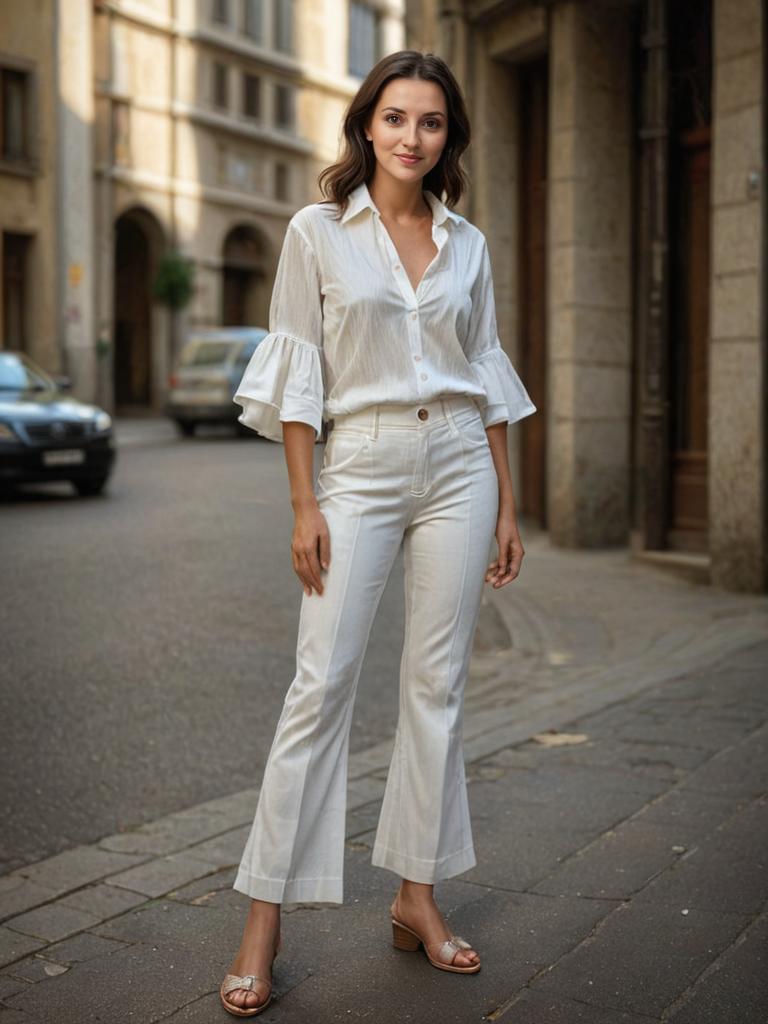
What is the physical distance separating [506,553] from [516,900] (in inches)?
40.0

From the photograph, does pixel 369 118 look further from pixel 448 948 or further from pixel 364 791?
pixel 364 791

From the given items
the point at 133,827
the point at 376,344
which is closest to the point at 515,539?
the point at 376,344

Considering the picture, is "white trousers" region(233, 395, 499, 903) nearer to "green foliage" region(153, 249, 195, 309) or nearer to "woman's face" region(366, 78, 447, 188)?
"woman's face" region(366, 78, 447, 188)

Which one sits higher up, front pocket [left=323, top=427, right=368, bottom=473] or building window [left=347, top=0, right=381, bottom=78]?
building window [left=347, top=0, right=381, bottom=78]

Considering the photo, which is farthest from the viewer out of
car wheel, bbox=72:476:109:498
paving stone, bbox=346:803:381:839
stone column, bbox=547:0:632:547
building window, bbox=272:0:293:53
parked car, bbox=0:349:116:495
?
building window, bbox=272:0:293:53

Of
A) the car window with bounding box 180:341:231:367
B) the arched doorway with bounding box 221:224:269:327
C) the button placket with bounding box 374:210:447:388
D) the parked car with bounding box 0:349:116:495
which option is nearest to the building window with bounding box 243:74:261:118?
the arched doorway with bounding box 221:224:269:327

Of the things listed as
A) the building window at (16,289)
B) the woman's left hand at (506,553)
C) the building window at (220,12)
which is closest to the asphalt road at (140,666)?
the woman's left hand at (506,553)

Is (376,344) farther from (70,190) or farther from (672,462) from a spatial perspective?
(70,190)

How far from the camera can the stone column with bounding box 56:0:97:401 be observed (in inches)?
1259

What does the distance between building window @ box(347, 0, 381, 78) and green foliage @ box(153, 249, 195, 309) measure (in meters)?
12.5

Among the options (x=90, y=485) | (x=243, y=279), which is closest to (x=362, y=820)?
(x=90, y=485)

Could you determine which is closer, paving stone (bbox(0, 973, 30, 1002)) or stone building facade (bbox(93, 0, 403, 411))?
paving stone (bbox(0, 973, 30, 1002))

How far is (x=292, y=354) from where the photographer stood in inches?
125

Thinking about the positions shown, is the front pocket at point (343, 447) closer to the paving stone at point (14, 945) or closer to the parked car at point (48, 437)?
the paving stone at point (14, 945)
